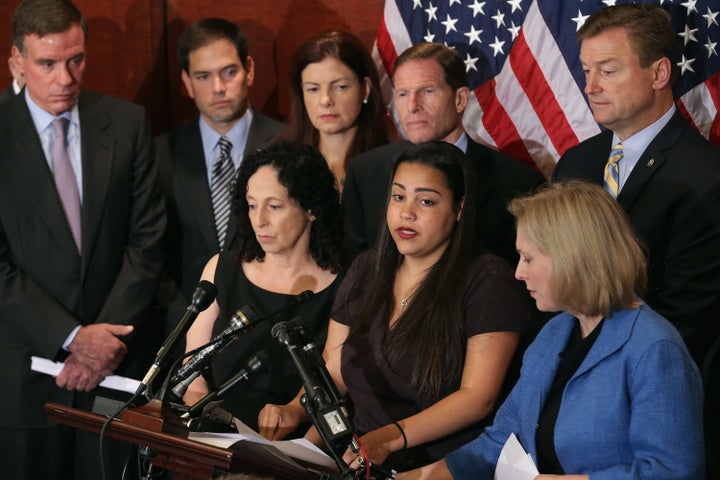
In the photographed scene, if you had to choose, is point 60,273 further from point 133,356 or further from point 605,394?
point 605,394

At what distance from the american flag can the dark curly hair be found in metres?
1.11

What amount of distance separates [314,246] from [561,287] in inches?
56.0

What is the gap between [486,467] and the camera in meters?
2.77

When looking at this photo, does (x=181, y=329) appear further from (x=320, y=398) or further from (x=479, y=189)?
(x=479, y=189)

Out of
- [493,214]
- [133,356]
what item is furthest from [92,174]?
[493,214]

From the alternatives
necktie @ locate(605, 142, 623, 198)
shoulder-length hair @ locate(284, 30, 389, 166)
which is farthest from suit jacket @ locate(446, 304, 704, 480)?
shoulder-length hair @ locate(284, 30, 389, 166)

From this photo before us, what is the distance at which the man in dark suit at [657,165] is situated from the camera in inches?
130

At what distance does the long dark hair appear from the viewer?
3025 millimetres

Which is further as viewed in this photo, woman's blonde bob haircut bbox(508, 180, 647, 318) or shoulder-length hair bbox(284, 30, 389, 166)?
shoulder-length hair bbox(284, 30, 389, 166)

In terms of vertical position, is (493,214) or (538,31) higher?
(538,31)

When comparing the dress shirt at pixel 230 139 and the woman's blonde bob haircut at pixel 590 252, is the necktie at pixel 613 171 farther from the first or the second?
the dress shirt at pixel 230 139

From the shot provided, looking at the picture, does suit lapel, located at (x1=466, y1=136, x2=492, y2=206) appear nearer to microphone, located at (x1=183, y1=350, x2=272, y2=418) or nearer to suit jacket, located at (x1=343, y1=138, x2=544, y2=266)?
suit jacket, located at (x1=343, y1=138, x2=544, y2=266)

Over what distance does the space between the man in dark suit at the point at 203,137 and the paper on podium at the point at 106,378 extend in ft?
1.56

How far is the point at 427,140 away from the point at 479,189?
343 millimetres
